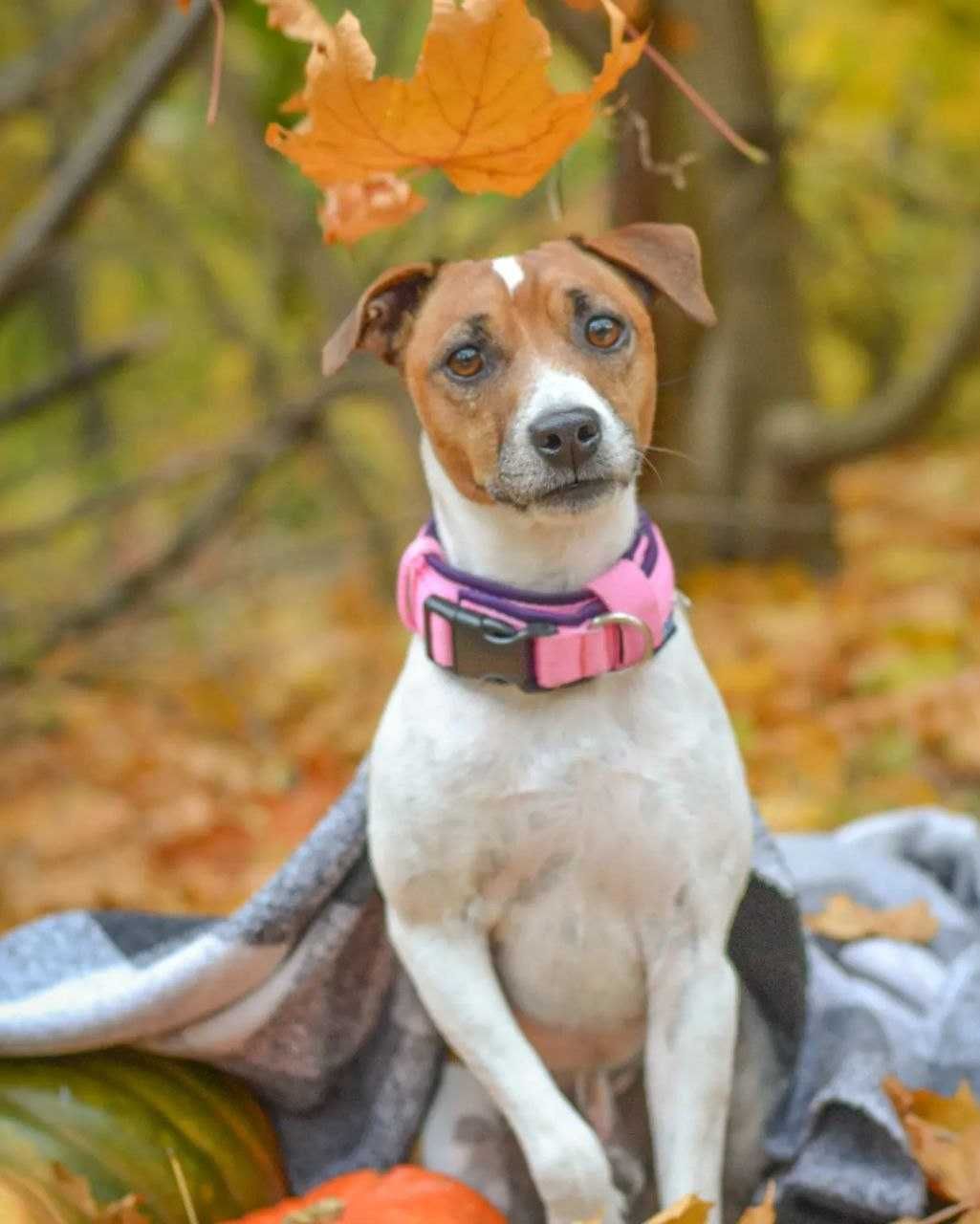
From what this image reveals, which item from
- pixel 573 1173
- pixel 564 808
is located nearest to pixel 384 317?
pixel 564 808

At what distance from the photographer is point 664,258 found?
2.00 meters

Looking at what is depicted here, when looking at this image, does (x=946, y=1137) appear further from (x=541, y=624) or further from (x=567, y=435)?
(x=567, y=435)

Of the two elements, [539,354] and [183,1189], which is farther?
[183,1189]

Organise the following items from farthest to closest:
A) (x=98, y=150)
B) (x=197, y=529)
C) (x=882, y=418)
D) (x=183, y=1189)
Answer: (x=882, y=418), (x=197, y=529), (x=98, y=150), (x=183, y=1189)

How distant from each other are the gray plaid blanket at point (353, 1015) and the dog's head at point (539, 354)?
0.59 meters

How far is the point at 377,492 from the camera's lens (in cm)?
721

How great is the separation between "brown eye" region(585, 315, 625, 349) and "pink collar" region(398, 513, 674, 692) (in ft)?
0.84

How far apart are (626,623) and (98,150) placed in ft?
8.18

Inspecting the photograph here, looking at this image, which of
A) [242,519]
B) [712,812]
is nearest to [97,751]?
[242,519]

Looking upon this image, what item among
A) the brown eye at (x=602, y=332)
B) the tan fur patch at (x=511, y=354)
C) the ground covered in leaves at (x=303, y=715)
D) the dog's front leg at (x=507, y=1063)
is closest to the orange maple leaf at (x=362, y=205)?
the tan fur patch at (x=511, y=354)

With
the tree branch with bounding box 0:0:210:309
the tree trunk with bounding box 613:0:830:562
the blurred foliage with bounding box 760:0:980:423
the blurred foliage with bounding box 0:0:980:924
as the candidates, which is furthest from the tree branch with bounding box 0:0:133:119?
the blurred foliage with bounding box 760:0:980:423

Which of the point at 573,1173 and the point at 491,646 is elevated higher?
the point at 491,646

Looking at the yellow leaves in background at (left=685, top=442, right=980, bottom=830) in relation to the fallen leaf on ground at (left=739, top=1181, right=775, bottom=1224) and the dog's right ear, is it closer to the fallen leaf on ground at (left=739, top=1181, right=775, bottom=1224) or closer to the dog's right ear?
the fallen leaf on ground at (left=739, top=1181, right=775, bottom=1224)

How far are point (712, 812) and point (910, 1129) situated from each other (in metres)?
0.54
